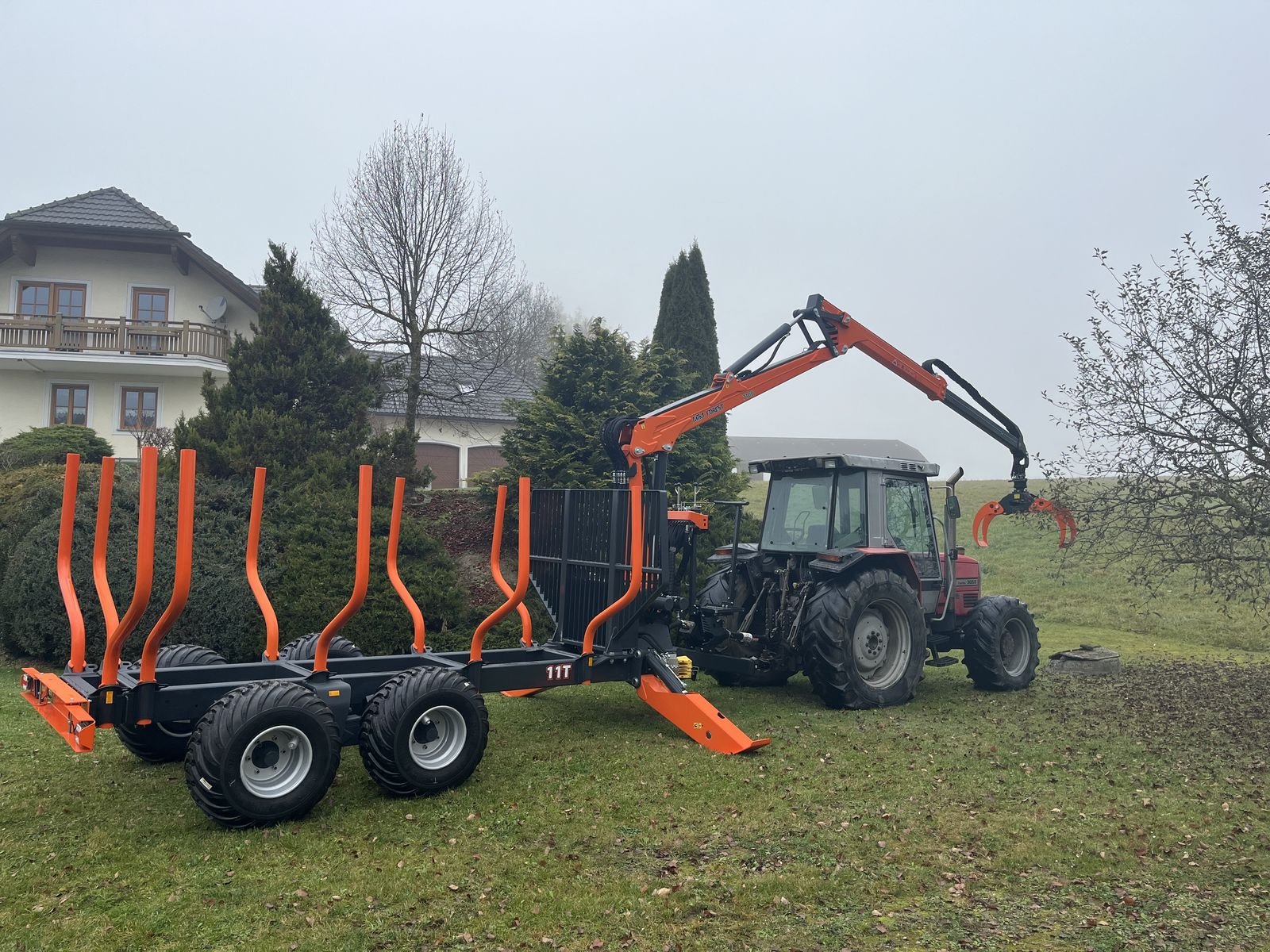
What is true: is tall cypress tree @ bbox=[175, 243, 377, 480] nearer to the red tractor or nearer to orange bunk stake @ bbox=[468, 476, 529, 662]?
the red tractor

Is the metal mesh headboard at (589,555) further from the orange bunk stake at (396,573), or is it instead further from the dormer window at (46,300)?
the dormer window at (46,300)

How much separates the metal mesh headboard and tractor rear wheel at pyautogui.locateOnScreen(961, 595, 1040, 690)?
4.00 meters

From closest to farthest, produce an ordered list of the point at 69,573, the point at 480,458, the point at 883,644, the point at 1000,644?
the point at 69,573 → the point at 883,644 → the point at 1000,644 → the point at 480,458

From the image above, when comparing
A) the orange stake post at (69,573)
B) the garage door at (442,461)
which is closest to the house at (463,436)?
the garage door at (442,461)

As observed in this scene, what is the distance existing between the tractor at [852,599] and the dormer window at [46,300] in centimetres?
2017

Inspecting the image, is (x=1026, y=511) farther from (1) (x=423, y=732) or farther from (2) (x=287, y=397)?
Result: (2) (x=287, y=397)

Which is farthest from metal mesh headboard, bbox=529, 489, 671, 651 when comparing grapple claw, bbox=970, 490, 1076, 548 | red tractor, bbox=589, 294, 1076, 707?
grapple claw, bbox=970, 490, 1076, 548

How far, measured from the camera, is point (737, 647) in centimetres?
840

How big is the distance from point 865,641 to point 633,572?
109 inches

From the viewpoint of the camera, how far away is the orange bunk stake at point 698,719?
6.55 meters

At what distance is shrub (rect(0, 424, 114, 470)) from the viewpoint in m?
15.2

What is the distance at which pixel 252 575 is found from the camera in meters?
5.79

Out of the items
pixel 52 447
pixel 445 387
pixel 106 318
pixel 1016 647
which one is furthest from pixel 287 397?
pixel 106 318

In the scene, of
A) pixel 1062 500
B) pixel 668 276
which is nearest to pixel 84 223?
pixel 668 276
